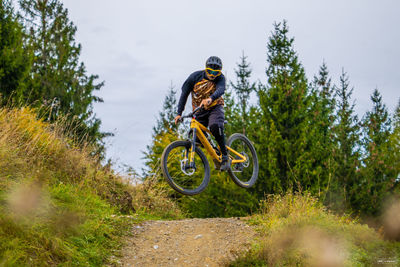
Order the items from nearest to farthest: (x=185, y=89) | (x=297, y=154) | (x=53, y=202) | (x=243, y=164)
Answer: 1. (x=53, y=202)
2. (x=185, y=89)
3. (x=243, y=164)
4. (x=297, y=154)

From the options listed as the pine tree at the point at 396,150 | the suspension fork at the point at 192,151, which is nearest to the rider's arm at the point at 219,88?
the suspension fork at the point at 192,151

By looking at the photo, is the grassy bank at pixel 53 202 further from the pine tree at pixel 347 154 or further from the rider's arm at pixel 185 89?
the pine tree at pixel 347 154

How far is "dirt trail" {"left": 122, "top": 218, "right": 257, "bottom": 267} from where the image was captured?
549cm

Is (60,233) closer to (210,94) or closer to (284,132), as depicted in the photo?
(210,94)

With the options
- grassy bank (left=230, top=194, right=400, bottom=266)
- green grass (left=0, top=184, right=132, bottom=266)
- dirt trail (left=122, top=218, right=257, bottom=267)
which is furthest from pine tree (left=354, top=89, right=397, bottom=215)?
green grass (left=0, top=184, right=132, bottom=266)

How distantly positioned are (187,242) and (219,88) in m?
2.55

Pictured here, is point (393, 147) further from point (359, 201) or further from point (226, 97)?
point (226, 97)

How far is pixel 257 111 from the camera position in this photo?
13.9 meters

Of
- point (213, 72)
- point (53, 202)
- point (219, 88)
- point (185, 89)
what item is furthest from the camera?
point (185, 89)

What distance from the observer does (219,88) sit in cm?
616

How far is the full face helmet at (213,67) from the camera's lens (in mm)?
6255

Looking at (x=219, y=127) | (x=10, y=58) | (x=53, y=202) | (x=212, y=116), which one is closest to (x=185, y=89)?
(x=212, y=116)

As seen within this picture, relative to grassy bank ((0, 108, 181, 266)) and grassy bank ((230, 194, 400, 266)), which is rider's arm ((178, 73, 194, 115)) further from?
grassy bank ((230, 194, 400, 266))

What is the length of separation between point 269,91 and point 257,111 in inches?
49.9
